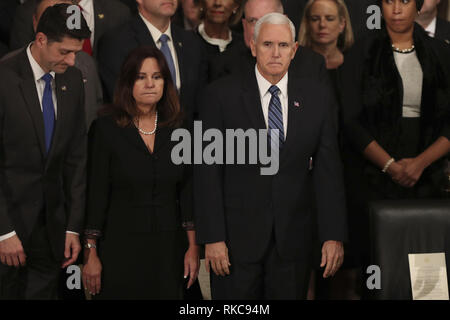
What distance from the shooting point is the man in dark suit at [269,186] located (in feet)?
10.1

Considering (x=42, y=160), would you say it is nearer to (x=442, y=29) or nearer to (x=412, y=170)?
(x=412, y=170)

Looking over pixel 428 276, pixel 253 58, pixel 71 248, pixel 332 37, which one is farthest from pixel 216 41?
pixel 428 276

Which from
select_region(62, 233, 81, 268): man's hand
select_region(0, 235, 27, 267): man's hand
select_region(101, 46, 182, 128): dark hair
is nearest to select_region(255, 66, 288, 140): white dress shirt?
select_region(101, 46, 182, 128): dark hair

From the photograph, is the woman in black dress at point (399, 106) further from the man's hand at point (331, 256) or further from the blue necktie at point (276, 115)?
the blue necktie at point (276, 115)

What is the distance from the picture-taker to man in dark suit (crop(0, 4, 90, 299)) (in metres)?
3.20

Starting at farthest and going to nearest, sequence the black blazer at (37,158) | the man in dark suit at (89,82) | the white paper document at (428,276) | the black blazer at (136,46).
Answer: the black blazer at (136,46), the man in dark suit at (89,82), the black blazer at (37,158), the white paper document at (428,276)

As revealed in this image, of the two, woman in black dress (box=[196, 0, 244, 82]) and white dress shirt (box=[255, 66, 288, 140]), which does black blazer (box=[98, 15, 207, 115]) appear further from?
white dress shirt (box=[255, 66, 288, 140])

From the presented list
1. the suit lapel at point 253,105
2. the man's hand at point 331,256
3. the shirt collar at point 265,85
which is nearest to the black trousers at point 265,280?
the man's hand at point 331,256

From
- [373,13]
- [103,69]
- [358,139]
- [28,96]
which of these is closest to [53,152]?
[28,96]

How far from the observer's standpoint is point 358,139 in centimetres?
375

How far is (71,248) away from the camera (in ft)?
11.1

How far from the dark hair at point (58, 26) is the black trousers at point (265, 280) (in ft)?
3.77

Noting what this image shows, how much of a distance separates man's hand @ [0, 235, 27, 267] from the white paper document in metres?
1.61

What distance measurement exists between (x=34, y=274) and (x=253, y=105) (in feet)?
4.00
